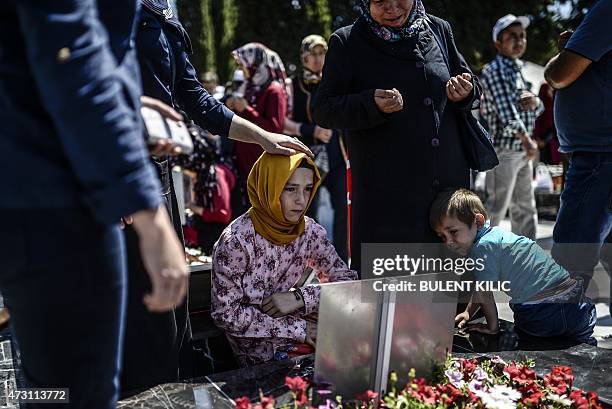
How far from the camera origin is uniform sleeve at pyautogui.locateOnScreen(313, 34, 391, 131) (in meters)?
2.84

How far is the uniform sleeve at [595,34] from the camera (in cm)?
304

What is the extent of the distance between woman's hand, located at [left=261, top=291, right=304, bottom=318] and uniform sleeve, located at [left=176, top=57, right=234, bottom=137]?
26.3 inches

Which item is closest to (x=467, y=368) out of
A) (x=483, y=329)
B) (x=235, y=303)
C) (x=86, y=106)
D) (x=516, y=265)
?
(x=483, y=329)

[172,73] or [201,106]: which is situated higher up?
[172,73]

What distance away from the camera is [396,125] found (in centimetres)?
294

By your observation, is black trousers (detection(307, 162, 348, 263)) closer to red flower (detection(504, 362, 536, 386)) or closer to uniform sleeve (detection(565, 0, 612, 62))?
uniform sleeve (detection(565, 0, 612, 62))

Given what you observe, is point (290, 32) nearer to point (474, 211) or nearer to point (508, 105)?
point (508, 105)

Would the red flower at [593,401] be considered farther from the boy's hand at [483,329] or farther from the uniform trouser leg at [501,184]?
the uniform trouser leg at [501,184]

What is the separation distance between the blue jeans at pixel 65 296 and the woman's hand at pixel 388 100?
5.04 feet

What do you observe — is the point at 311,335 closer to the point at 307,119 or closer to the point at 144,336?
the point at 144,336

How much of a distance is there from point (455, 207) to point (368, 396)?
1.11m

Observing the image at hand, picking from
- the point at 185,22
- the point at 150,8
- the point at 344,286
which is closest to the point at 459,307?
the point at 344,286

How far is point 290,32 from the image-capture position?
2016 cm

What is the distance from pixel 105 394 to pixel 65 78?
0.67m
